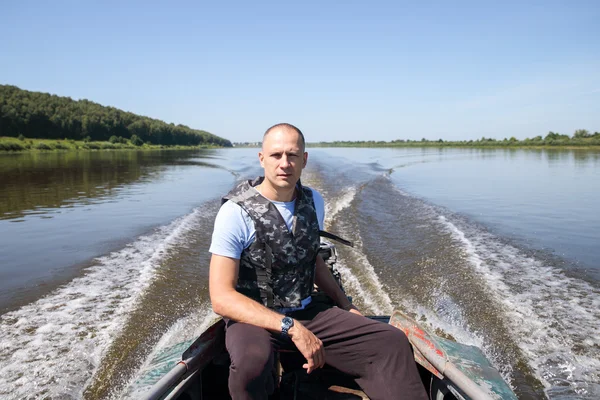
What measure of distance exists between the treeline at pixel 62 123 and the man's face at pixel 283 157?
8667 cm

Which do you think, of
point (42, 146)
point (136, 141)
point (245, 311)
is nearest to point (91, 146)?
point (42, 146)

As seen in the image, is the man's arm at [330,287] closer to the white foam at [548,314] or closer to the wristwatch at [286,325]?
the wristwatch at [286,325]

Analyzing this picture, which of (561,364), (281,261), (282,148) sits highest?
(282,148)

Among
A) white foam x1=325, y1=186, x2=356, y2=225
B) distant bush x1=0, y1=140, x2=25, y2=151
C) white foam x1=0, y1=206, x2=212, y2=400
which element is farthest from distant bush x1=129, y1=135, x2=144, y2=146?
white foam x1=0, y1=206, x2=212, y2=400

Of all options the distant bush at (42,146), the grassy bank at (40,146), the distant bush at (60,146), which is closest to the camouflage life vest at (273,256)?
the grassy bank at (40,146)

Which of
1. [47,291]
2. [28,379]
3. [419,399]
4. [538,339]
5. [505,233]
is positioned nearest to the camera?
[419,399]

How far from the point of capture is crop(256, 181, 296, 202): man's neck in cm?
283

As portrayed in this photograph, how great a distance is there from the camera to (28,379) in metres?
3.66

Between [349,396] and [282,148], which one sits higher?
[282,148]

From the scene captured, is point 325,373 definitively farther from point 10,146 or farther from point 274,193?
point 10,146

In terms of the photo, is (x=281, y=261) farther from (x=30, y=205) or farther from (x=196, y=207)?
(x=30, y=205)

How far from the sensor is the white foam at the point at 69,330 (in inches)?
144

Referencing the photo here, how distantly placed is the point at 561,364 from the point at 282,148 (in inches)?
146

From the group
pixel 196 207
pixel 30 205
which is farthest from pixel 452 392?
pixel 30 205
